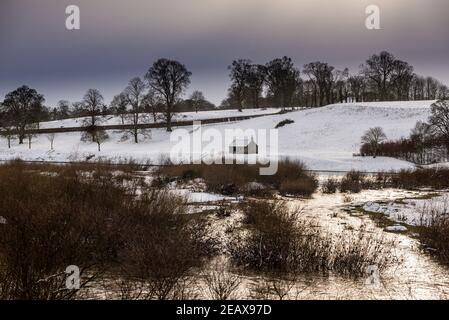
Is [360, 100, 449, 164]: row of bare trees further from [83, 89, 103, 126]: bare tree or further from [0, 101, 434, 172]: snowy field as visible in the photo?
[83, 89, 103, 126]: bare tree

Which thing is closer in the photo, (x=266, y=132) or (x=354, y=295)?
(x=354, y=295)

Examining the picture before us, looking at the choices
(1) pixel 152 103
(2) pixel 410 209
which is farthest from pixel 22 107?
(2) pixel 410 209

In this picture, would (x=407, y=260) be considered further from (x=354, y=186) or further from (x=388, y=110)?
(x=388, y=110)

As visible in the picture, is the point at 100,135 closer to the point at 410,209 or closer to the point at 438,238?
the point at 410,209

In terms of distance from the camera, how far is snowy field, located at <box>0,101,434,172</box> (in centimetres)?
4331

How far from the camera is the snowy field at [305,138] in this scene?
4331 centimetres

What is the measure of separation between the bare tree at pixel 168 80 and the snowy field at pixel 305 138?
4.59 metres

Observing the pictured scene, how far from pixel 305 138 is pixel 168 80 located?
A: 2430 cm

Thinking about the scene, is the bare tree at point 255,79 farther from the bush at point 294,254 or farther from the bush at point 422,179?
the bush at point 294,254

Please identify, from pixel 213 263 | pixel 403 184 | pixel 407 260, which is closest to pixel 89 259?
pixel 213 263

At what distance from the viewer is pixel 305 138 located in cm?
5147

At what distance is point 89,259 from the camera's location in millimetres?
8852

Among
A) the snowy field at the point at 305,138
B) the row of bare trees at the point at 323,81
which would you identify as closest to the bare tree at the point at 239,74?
the row of bare trees at the point at 323,81

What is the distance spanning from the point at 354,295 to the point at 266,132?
48.9m
